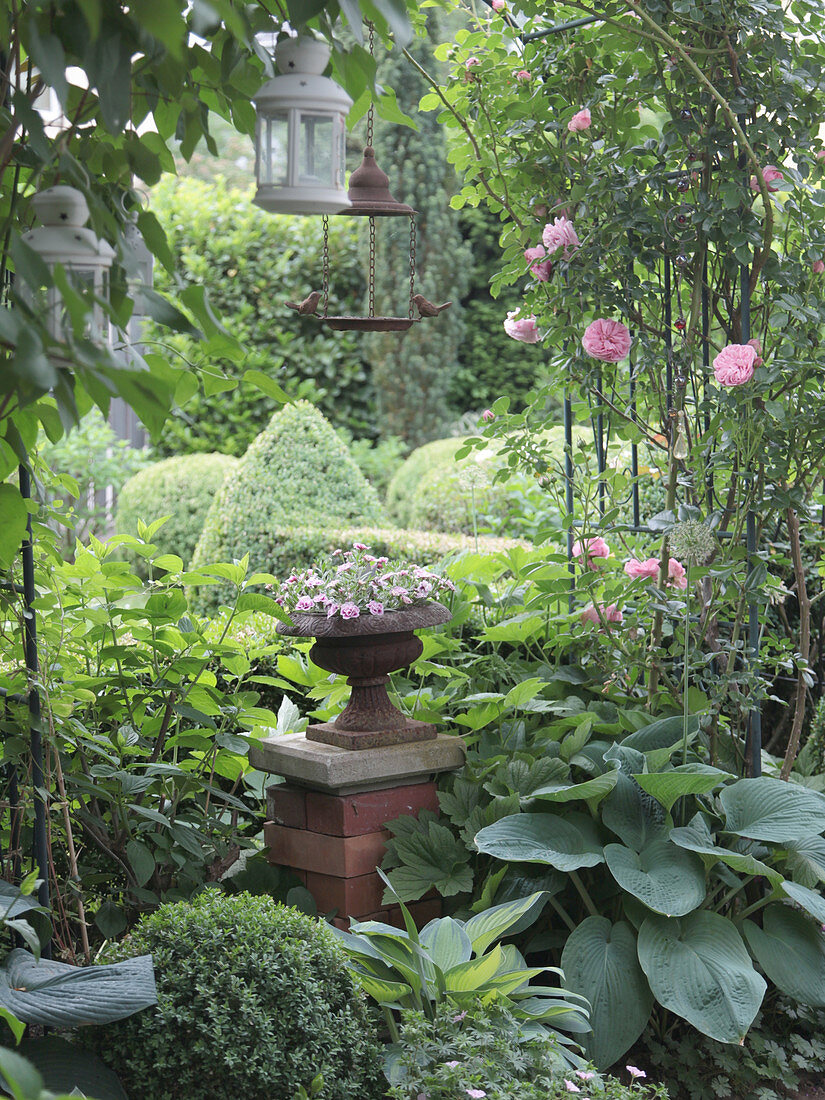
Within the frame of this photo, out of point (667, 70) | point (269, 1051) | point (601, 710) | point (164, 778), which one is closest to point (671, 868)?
point (601, 710)

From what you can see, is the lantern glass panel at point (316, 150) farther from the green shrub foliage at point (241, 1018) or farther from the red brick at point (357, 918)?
the red brick at point (357, 918)

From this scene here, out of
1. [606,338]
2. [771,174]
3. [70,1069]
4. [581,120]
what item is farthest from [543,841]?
[581,120]

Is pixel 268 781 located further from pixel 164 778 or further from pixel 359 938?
pixel 359 938

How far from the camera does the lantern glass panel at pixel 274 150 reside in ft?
4.56

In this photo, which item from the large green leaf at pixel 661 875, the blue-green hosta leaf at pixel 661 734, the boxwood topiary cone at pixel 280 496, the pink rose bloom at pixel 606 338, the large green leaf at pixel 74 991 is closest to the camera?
the large green leaf at pixel 74 991

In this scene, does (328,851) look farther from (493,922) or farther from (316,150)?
(316,150)

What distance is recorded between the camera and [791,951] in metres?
2.26

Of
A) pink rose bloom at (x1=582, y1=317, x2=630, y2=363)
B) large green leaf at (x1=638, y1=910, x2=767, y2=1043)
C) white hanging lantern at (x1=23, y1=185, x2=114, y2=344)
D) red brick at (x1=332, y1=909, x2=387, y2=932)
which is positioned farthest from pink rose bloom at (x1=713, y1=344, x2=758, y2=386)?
white hanging lantern at (x1=23, y1=185, x2=114, y2=344)

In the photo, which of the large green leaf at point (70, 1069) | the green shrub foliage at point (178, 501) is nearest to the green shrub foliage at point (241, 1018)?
the large green leaf at point (70, 1069)

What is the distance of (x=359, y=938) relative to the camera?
2.06m

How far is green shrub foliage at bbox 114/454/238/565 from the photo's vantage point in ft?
22.0

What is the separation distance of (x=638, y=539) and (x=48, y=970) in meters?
2.31

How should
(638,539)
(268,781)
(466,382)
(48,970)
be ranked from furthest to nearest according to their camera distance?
1. (466,382)
2. (638,539)
3. (268,781)
4. (48,970)

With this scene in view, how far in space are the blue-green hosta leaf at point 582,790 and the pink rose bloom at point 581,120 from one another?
1590mm
